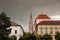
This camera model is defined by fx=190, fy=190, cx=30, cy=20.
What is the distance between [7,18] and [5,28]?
219 cm

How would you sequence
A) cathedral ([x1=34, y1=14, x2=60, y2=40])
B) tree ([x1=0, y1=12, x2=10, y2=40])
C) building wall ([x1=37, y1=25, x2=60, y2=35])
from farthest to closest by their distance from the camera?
building wall ([x1=37, y1=25, x2=60, y2=35])
cathedral ([x1=34, y1=14, x2=60, y2=40])
tree ([x1=0, y1=12, x2=10, y2=40])

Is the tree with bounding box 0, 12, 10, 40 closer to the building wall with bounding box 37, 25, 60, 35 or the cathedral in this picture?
the cathedral

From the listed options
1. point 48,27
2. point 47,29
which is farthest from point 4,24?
point 48,27

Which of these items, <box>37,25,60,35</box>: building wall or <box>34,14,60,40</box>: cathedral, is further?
<box>37,25,60,35</box>: building wall

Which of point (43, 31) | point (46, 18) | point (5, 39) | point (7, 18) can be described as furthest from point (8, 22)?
point (46, 18)

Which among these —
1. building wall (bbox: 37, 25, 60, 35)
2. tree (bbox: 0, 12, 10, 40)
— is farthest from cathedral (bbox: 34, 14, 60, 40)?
tree (bbox: 0, 12, 10, 40)

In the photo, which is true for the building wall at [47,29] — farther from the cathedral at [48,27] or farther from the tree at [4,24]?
the tree at [4,24]

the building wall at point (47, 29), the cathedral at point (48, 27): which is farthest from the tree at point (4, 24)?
the building wall at point (47, 29)

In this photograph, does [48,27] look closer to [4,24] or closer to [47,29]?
[47,29]

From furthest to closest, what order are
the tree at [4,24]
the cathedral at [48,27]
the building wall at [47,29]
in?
the building wall at [47,29], the cathedral at [48,27], the tree at [4,24]

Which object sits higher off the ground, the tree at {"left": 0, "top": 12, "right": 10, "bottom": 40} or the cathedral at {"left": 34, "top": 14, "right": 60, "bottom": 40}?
the tree at {"left": 0, "top": 12, "right": 10, "bottom": 40}

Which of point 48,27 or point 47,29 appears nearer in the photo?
point 47,29

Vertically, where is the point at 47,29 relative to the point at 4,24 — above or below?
below

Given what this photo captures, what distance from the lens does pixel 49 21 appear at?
85.2 metres
